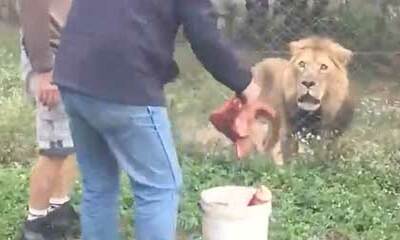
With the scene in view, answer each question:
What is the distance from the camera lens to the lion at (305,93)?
5.46 m

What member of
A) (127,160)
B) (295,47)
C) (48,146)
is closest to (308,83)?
(295,47)

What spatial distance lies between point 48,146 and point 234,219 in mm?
943

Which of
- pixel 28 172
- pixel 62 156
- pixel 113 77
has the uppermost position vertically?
pixel 113 77

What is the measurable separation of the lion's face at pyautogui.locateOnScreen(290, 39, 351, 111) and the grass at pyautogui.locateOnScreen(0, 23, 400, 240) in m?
0.22

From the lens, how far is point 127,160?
3.53 meters

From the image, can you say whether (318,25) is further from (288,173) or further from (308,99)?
(288,173)

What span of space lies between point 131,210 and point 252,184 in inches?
28.5

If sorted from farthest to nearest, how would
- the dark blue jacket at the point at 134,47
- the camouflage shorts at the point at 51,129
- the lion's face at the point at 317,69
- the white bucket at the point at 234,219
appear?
1. the lion's face at the point at 317,69
2. the camouflage shorts at the point at 51,129
3. the white bucket at the point at 234,219
4. the dark blue jacket at the point at 134,47

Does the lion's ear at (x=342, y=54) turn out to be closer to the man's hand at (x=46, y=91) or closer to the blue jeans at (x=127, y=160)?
the man's hand at (x=46, y=91)

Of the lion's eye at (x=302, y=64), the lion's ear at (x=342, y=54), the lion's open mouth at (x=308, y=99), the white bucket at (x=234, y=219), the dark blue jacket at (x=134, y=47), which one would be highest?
the dark blue jacket at (x=134, y=47)

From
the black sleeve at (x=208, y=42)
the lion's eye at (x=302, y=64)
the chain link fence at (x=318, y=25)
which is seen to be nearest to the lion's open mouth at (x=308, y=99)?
the lion's eye at (x=302, y=64)

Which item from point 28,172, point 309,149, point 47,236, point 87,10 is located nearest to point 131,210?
point 47,236

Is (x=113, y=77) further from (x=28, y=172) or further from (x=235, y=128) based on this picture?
(x=28, y=172)

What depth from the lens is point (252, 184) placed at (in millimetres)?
5246
